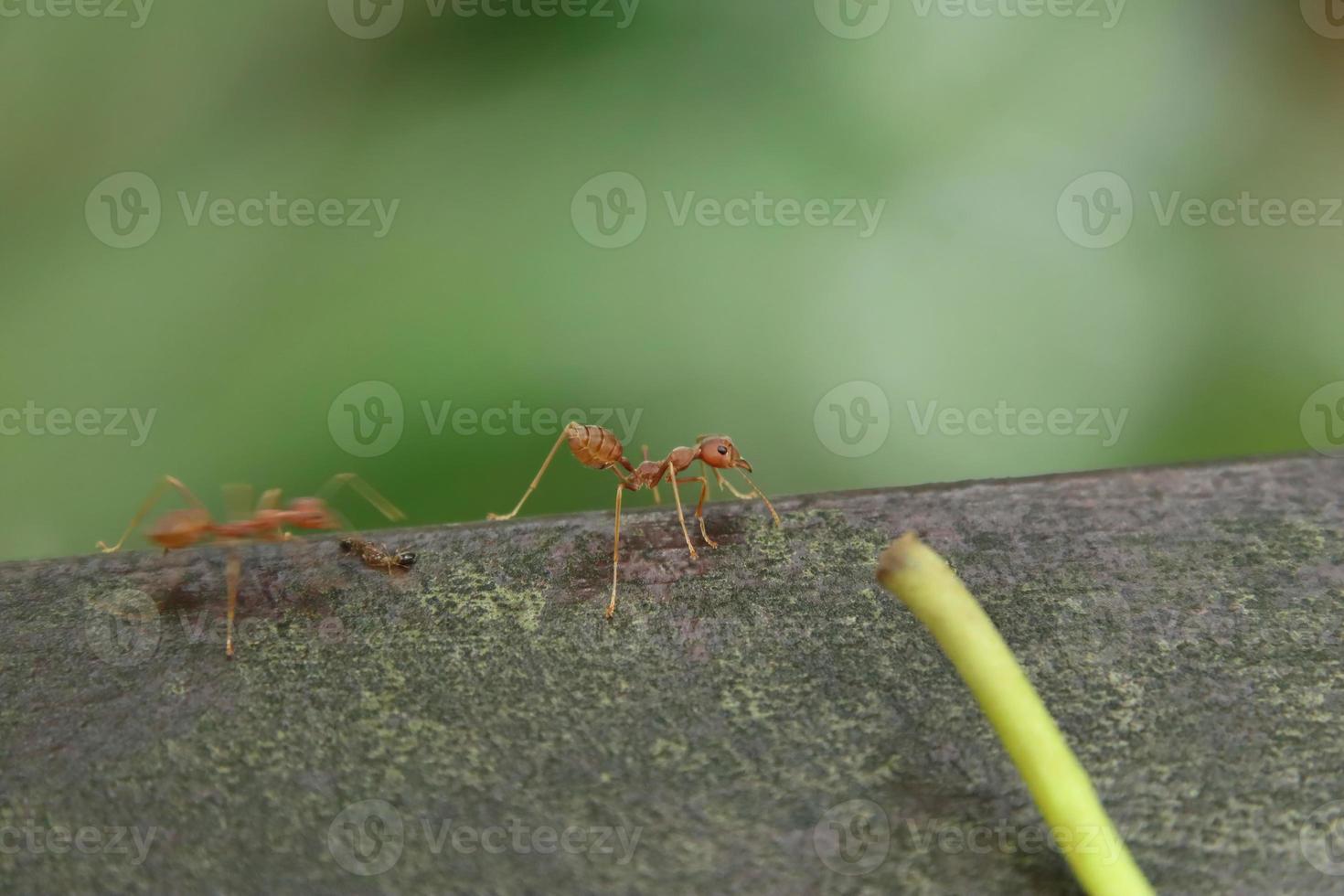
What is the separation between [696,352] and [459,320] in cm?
51

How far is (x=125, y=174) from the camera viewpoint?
7.21 feet

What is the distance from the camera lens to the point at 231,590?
109 centimetres

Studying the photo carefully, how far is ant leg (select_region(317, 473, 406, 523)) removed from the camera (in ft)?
6.32

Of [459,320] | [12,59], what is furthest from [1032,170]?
[12,59]

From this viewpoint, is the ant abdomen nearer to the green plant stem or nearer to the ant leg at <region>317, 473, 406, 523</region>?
the ant leg at <region>317, 473, 406, 523</region>

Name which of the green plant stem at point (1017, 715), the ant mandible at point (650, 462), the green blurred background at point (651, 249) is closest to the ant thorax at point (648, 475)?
the ant mandible at point (650, 462)

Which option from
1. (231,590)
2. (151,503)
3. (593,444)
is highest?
(593,444)

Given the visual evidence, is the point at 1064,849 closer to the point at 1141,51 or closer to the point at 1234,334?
the point at 1234,334

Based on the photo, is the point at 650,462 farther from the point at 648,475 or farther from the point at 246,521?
the point at 246,521

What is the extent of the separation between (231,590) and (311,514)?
0.62m

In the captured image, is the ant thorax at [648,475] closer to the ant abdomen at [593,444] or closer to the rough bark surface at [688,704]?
the ant abdomen at [593,444]

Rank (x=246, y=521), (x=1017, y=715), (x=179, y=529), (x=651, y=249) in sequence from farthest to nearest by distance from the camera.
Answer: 1. (x=651, y=249)
2. (x=246, y=521)
3. (x=179, y=529)
4. (x=1017, y=715)

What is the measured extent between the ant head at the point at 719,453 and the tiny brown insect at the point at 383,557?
73 cm

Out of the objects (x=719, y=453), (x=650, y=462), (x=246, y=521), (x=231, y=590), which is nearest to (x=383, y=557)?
(x=231, y=590)
